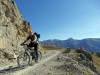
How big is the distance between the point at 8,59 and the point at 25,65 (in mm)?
11086

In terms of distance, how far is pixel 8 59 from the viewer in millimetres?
31688

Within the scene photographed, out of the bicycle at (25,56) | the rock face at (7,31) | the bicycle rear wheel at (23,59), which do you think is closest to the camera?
the bicycle rear wheel at (23,59)

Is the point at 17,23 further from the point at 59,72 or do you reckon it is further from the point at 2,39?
the point at 59,72

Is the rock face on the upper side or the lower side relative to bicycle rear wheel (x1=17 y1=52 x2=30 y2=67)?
upper

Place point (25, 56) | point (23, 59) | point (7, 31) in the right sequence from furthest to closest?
point (7, 31) → point (25, 56) → point (23, 59)

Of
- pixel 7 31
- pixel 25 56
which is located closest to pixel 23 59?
pixel 25 56

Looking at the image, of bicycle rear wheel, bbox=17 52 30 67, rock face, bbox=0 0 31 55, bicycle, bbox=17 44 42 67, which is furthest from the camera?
rock face, bbox=0 0 31 55

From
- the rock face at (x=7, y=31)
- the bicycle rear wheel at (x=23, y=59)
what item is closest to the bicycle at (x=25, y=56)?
the bicycle rear wheel at (x=23, y=59)

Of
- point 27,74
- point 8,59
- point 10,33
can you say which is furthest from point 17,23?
point 27,74

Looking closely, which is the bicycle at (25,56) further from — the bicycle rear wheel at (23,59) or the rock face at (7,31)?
the rock face at (7,31)

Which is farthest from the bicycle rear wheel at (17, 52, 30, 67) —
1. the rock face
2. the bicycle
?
the rock face

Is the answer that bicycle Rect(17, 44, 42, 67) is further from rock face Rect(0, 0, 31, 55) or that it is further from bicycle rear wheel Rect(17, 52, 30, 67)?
rock face Rect(0, 0, 31, 55)

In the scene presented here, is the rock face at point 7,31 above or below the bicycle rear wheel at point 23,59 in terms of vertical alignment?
above

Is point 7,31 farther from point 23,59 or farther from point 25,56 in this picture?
point 23,59
